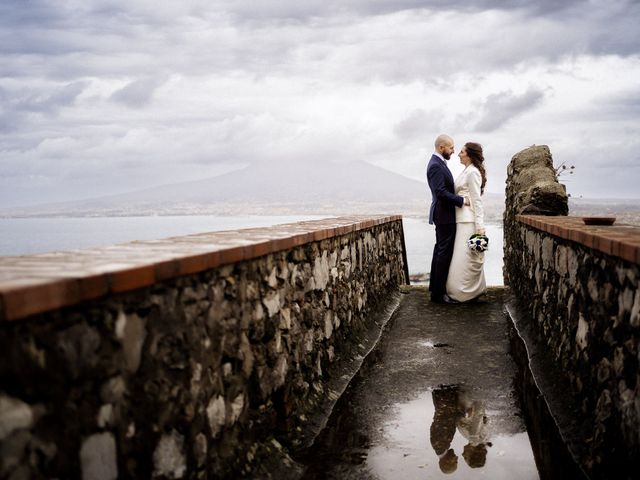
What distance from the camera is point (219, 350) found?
3.35m

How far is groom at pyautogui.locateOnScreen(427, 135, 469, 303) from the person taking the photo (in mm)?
9164

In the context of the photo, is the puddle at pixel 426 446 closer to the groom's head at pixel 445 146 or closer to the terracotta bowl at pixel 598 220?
the terracotta bowl at pixel 598 220

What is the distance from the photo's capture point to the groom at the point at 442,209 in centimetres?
916

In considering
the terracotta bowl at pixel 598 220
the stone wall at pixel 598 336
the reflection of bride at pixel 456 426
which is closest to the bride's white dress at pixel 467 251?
the stone wall at pixel 598 336

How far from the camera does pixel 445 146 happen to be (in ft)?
30.1

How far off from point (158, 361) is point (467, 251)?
714cm

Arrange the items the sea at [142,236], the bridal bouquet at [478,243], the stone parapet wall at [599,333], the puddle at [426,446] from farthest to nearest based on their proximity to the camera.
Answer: the sea at [142,236], the bridal bouquet at [478,243], the puddle at [426,446], the stone parapet wall at [599,333]

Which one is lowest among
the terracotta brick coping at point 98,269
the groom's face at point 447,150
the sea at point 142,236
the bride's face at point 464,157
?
the sea at point 142,236

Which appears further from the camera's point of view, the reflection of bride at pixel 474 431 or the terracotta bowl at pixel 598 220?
the terracotta bowl at pixel 598 220

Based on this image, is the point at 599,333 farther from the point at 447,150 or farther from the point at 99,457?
the point at 447,150

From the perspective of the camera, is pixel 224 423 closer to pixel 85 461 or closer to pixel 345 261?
pixel 85 461

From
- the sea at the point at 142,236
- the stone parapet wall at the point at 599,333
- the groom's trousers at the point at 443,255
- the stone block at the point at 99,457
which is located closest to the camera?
the stone block at the point at 99,457

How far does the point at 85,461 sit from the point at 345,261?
4566 millimetres

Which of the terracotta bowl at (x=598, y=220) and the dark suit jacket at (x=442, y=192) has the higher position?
the dark suit jacket at (x=442, y=192)
